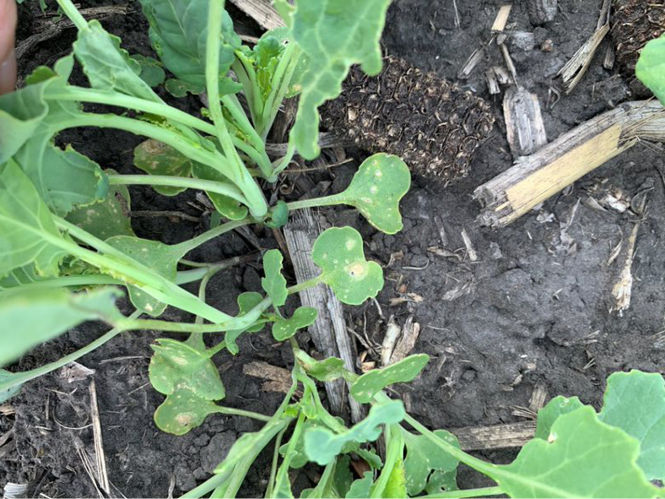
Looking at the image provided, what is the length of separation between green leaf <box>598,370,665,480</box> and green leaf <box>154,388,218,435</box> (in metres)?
0.84

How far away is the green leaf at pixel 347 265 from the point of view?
46.1 inches

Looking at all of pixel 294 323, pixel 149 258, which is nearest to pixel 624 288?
pixel 294 323

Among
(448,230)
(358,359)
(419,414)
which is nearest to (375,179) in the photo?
(448,230)

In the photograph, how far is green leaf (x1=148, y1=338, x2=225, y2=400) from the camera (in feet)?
3.84

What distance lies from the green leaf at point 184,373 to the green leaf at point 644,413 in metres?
0.79

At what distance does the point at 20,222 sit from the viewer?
898 mm

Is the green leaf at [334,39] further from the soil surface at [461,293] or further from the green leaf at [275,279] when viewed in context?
the soil surface at [461,293]

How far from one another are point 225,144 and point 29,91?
0.32 meters

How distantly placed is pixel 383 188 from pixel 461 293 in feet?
1.13

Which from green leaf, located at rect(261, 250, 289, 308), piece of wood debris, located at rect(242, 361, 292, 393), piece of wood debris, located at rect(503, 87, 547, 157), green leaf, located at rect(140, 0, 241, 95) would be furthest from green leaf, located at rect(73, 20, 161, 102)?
piece of wood debris, located at rect(503, 87, 547, 157)

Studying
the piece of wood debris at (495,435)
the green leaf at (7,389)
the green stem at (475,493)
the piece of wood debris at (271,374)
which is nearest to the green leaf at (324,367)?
the piece of wood debris at (271,374)

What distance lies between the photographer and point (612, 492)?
0.85 m

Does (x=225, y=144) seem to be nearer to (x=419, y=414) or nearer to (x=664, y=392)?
(x=419, y=414)

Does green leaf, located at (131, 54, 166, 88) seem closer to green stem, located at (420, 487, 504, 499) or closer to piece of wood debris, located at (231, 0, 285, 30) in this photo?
piece of wood debris, located at (231, 0, 285, 30)
